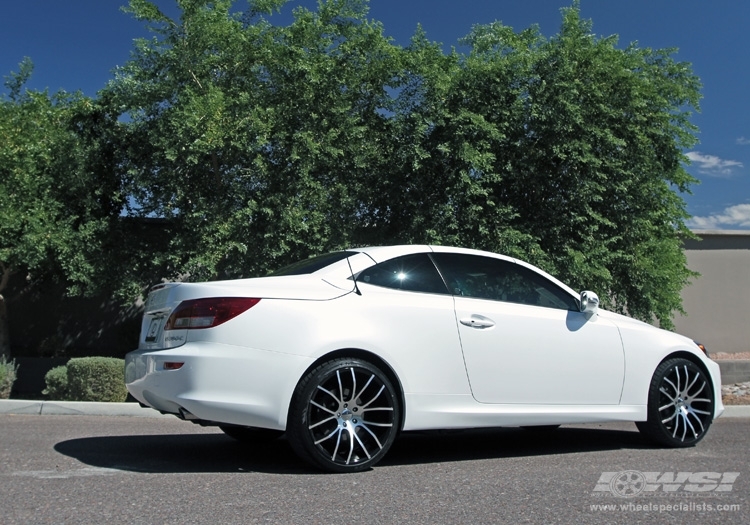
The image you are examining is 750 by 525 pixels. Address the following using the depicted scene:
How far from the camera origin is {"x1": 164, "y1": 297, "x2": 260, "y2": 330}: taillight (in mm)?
4617

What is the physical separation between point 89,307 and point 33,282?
1.39 metres

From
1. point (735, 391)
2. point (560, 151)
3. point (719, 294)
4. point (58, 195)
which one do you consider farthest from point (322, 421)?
point (719, 294)

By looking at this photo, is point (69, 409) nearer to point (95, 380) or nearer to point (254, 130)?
point (95, 380)

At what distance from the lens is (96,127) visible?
12531mm

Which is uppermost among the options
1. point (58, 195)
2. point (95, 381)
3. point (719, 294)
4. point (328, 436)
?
point (58, 195)

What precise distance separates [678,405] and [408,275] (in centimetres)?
263

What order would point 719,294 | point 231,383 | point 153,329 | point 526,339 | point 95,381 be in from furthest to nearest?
point 719,294
point 95,381
point 526,339
point 153,329
point 231,383

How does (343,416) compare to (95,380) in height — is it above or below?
above

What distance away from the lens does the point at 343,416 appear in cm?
474

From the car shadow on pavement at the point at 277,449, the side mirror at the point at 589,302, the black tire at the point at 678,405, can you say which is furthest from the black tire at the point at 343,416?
the black tire at the point at 678,405

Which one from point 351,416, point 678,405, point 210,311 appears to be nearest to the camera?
point 210,311

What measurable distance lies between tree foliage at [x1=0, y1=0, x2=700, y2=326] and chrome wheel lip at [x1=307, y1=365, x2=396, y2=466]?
6394mm

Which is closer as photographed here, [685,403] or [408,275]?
[408,275]

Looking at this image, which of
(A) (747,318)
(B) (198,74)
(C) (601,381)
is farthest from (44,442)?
(A) (747,318)
